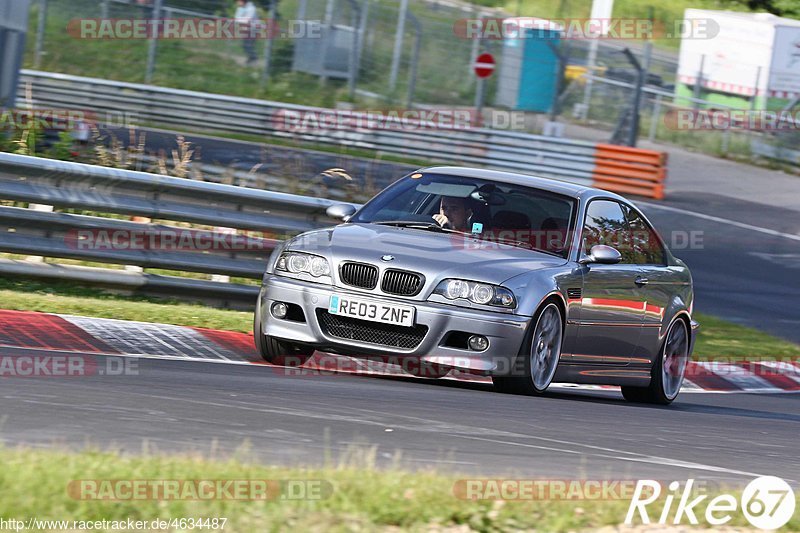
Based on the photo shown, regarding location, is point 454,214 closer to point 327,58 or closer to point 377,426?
point 377,426

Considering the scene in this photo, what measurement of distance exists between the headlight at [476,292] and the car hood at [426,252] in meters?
0.04

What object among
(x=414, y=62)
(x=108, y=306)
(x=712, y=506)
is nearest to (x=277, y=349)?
(x=108, y=306)

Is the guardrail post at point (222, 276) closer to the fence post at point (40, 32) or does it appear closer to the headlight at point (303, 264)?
the headlight at point (303, 264)

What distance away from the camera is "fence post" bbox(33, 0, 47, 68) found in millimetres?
28344

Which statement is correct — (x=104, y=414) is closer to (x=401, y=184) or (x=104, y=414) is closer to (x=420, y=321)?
(x=420, y=321)

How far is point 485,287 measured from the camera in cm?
809

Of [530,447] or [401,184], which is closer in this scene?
[530,447]

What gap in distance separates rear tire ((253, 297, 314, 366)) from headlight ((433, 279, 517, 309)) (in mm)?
994

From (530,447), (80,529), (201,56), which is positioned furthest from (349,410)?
(201,56)

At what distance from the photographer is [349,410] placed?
6.75 metres

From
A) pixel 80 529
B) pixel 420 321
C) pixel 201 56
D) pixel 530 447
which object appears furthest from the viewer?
pixel 201 56

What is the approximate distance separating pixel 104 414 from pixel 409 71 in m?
23.5

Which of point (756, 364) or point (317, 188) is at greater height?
point (317, 188)

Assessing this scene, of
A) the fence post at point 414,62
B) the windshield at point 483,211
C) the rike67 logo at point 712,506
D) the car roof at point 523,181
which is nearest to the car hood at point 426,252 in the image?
the windshield at point 483,211
